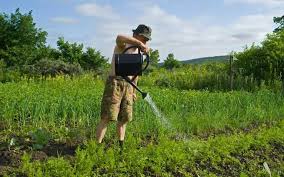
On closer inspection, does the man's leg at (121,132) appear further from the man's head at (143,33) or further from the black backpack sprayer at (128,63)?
the man's head at (143,33)

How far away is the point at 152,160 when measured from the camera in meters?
5.23

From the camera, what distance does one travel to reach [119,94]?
571 centimetres

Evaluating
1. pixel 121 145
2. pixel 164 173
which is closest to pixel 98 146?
pixel 121 145

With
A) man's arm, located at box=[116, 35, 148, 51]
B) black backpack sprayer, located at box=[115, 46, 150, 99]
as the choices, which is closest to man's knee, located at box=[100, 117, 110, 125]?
black backpack sprayer, located at box=[115, 46, 150, 99]

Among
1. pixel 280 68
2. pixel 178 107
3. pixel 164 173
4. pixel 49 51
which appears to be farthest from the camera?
pixel 49 51

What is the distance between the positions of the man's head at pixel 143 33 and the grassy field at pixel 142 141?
1154 mm

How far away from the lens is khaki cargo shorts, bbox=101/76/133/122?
5.61 metres

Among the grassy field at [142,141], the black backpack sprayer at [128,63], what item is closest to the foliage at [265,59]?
the grassy field at [142,141]

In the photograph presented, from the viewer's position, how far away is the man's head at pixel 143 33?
5.50 meters

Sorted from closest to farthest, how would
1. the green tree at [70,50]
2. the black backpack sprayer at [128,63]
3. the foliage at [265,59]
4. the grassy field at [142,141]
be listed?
the grassy field at [142,141], the black backpack sprayer at [128,63], the foliage at [265,59], the green tree at [70,50]

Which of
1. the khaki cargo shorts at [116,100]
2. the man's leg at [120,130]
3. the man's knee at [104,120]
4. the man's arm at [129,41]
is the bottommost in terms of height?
the man's leg at [120,130]

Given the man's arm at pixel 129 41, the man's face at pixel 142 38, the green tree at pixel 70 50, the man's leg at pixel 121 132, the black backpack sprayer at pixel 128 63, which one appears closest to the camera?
the black backpack sprayer at pixel 128 63

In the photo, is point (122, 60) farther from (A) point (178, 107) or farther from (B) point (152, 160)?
(A) point (178, 107)

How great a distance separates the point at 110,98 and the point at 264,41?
12698 mm
